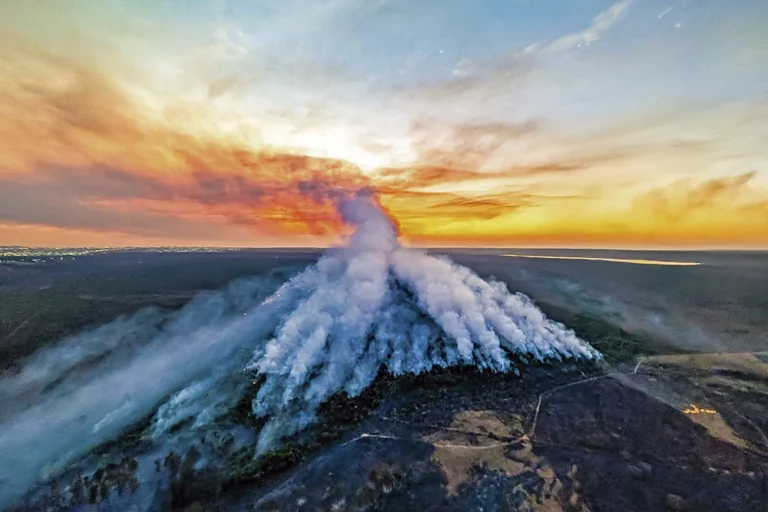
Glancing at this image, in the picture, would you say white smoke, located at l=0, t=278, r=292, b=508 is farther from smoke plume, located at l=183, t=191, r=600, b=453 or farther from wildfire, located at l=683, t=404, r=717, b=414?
wildfire, located at l=683, t=404, r=717, b=414

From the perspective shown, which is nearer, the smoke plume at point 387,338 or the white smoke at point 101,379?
the white smoke at point 101,379

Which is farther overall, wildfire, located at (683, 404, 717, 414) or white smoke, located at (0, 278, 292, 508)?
wildfire, located at (683, 404, 717, 414)

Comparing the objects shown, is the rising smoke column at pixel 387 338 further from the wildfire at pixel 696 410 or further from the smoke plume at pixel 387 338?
the wildfire at pixel 696 410

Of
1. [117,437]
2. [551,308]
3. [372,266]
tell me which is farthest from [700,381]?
[117,437]

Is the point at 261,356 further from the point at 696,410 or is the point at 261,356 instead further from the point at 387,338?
the point at 696,410

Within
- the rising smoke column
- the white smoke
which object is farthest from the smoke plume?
the white smoke

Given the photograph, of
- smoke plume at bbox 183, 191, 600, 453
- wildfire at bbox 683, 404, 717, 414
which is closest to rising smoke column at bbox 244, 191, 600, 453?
smoke plume at bbox 183, 191, 600, 453

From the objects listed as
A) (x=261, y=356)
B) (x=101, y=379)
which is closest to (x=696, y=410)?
(x=261, y=356)

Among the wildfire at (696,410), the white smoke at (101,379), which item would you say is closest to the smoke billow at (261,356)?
the white smoke at (101,379)
